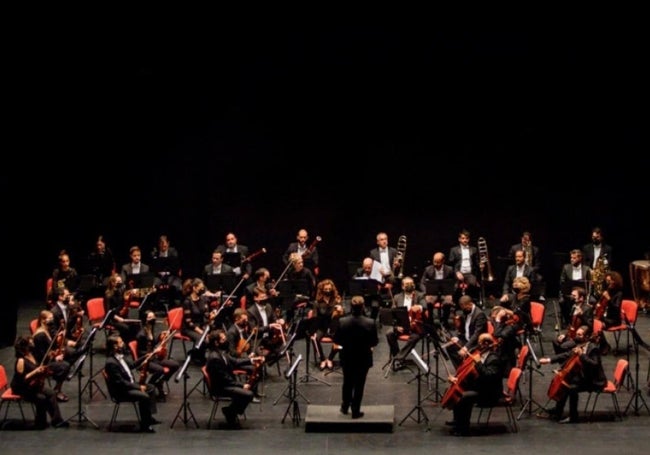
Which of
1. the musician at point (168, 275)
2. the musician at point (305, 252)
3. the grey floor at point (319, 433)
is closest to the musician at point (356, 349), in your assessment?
the grey floor at point (319, 433)

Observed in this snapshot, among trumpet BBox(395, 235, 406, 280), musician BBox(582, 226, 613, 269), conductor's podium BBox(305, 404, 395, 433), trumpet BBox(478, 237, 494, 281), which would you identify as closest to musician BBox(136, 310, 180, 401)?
conductor's podium BBox(305, 404, 395, 433)

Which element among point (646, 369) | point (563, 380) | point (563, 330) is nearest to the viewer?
point (563, 380)

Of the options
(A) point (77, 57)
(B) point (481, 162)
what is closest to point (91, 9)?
(A) point (77, 57)

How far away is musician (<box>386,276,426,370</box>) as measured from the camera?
16647 millimetres

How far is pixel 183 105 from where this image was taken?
22.0 metres

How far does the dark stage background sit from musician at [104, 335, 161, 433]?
285 inches

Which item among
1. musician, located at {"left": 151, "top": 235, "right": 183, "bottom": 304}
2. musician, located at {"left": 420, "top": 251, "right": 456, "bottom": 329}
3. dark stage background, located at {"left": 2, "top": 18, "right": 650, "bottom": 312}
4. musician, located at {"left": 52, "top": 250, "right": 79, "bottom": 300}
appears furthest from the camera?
dark stage background, located at {"left": 2, "top": 18, "right": 650, "bottom": 312}

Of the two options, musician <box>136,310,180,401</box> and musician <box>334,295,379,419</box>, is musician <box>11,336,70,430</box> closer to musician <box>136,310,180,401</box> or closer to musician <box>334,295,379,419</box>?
musician <box>136,310,180,401</box>

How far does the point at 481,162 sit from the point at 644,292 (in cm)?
349

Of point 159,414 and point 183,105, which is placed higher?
point 183,105

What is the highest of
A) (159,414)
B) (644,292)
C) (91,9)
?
(91,9)

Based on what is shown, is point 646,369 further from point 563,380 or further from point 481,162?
point 481,162

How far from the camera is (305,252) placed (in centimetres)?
2072

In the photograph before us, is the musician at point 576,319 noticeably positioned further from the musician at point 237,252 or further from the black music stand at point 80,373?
the black music stand at point 80,373
